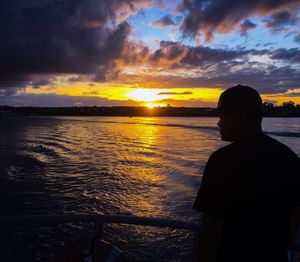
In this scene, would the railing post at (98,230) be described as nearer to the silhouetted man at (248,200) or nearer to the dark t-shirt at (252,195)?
the silhouetted man at (248,200)

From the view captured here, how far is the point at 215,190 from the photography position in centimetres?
190

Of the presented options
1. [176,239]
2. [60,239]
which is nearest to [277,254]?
[176,239]

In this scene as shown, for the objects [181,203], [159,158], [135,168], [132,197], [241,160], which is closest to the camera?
[241,160]

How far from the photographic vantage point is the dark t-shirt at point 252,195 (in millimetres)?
1877

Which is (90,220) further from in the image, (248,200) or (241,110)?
(241,110)

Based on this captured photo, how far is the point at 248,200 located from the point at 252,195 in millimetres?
37

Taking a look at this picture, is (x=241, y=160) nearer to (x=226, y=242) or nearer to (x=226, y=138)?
(x=226, y=138)

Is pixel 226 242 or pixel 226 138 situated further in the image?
pixel 226 138

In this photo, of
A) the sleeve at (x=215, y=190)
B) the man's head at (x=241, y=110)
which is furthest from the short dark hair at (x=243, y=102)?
the sleeve at (x=215, y=190)

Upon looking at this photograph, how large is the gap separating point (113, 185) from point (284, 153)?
16794 mm

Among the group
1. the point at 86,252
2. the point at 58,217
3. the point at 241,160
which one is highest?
the point at 241,160

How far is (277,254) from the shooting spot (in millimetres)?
2031

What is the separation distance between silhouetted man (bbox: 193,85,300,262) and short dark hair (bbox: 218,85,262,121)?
0.01 meters

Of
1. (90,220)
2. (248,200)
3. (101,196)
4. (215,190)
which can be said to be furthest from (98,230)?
(101,196)
